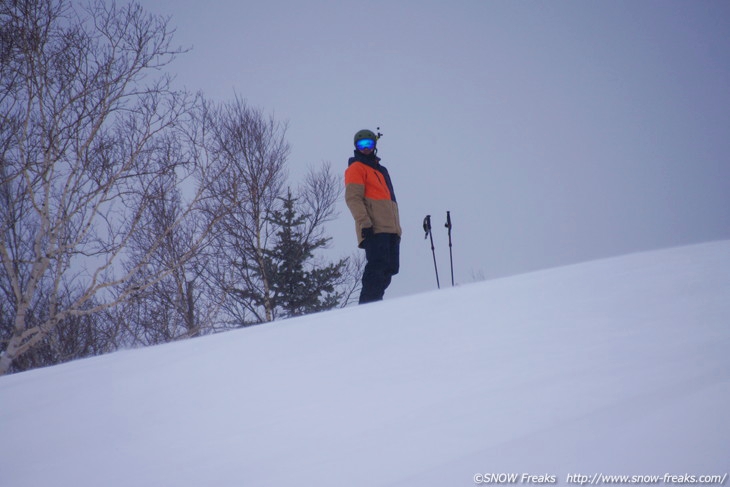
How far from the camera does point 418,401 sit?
2.66 feet

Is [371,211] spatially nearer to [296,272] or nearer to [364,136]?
[364,136]

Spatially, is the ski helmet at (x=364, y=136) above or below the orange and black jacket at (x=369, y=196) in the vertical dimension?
above

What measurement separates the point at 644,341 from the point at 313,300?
916 cm

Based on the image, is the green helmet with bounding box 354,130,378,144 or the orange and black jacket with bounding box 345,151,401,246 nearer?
the orange and black jacket with bounding box 345,151,401,246

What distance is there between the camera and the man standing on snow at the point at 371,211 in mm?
3273

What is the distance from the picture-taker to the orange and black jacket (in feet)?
10.7

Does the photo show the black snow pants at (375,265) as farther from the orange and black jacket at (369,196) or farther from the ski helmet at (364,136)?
the ski helmet at (364,136)

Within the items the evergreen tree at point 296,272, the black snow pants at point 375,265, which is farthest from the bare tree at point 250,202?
the black snow pants at point 375,265

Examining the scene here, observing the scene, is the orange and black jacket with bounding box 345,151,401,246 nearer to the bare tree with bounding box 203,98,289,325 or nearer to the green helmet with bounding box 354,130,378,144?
the green helmet with bounding box 354,130,378,144

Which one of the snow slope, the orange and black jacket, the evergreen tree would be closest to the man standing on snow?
the orange and black jacket

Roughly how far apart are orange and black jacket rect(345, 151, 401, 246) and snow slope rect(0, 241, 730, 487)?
185 cm

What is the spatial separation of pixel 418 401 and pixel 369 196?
2.64 metres

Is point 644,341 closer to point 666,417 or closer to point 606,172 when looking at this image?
point 666,417

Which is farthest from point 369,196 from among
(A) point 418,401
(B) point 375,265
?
(A) point 418,401
